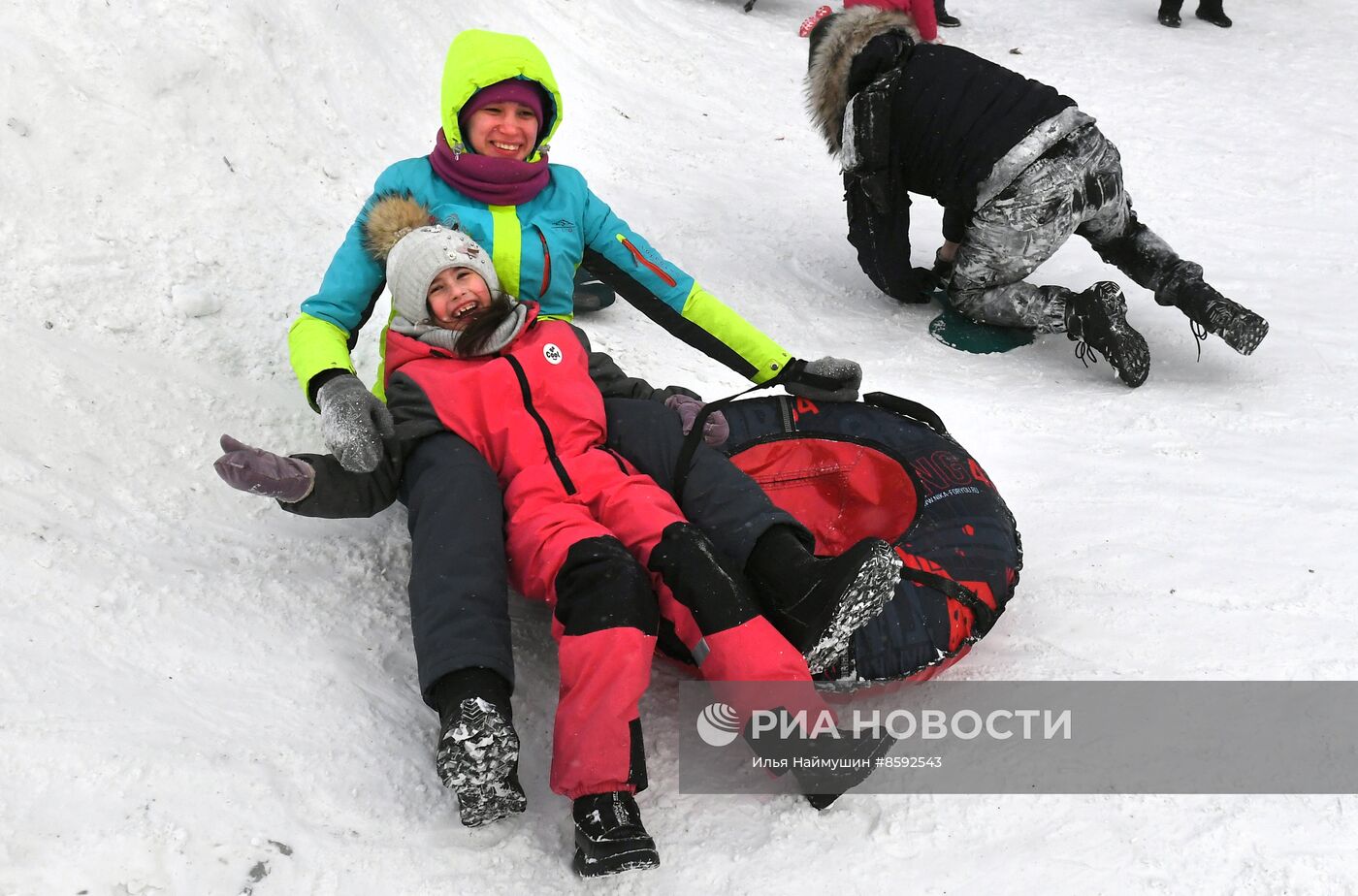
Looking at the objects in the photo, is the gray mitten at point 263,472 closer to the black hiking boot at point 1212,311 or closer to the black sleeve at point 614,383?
the black sleeve at point 614,383

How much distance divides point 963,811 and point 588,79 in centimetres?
460

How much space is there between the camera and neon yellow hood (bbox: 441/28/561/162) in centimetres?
264

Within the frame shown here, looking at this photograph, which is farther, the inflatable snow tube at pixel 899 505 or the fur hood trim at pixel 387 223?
the fur hood trim at pixel 387 223

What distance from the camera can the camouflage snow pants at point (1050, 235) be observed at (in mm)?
3812

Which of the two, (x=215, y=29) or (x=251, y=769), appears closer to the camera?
(x=251, y=769)

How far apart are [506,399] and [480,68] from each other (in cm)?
93

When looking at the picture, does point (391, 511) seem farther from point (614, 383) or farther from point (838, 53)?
point (838, 53)

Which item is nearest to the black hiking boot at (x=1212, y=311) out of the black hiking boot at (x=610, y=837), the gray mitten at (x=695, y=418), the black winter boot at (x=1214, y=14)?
the gray mitten at (x=695, y=418)

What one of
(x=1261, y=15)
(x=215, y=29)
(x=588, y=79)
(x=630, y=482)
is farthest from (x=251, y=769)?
(x=1261, y=15)

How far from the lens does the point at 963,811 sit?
6.33 feet

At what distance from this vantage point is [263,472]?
6.34 feet

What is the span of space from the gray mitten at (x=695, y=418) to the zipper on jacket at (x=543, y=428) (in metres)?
0.38

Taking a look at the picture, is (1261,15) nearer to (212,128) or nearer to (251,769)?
(212,128)

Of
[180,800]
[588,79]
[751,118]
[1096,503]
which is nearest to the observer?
[180,800]
